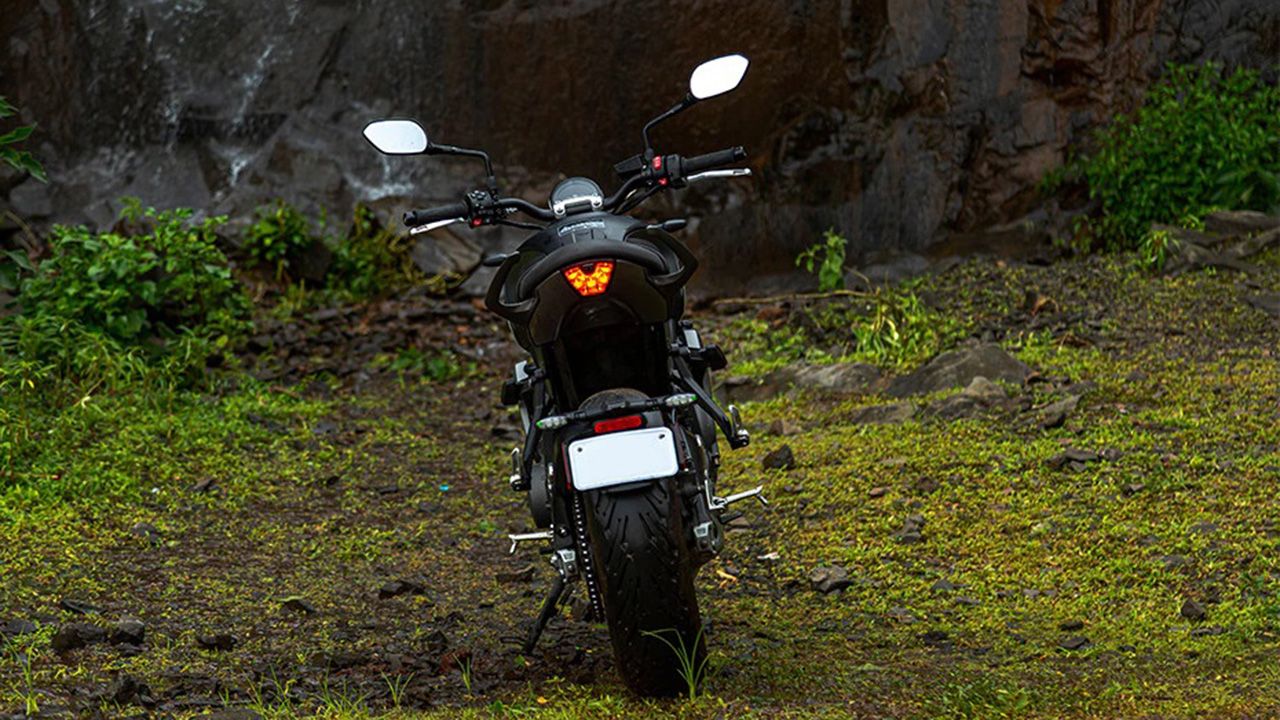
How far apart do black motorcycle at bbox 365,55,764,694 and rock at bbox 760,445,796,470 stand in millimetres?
2371

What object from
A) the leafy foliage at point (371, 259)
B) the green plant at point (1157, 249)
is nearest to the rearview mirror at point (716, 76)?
the green plant at point (1157, 249)

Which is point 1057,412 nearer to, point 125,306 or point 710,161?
point 710,161

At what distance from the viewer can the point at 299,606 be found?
5.48 metres

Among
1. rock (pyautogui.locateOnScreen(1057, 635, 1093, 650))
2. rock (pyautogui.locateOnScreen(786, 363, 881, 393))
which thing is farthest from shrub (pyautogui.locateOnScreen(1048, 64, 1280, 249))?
rock (pyautogui.locateOnScreen(1057, 635, 1093, 650))

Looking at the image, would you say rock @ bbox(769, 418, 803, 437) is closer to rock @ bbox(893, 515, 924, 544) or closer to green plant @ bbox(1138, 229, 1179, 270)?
rock @ bbox(893, 515, 924, 544)

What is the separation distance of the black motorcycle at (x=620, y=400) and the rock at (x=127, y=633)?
124 cm

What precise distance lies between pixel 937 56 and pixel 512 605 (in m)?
6.79

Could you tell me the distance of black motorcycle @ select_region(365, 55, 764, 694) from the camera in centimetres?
398

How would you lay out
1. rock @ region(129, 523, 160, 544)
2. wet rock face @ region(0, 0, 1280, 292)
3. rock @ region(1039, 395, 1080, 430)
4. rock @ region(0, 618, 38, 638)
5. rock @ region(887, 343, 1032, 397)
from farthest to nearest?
wet rock face @ region(0, 0, 1280, 292)
rock @ region(887, 343, 1032, 397)
rock @ region(1039, 395, 1080, 430)
rock @ region(129, 523, 160, 544)
rock @ region(0, 618, 38, 638)

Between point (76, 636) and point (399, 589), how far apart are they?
51.0 inches

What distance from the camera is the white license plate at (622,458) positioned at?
397 cm

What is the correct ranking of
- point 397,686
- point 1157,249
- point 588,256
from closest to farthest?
point 588,256 → point 397,686 → point 1157,249

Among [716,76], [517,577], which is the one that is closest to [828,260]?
[517,577]

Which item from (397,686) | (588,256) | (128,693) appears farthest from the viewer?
(397,686)
